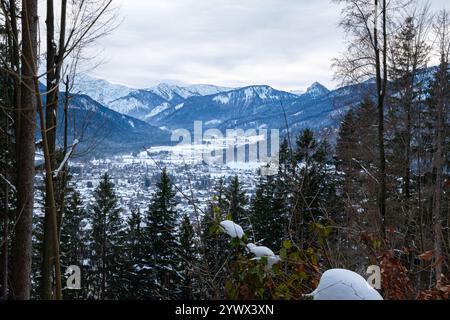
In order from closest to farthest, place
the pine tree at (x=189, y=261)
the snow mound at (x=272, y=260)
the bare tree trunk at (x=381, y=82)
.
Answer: the snow mound at (x=272, y=260) < the pine tree at (x=189, y=261) < the bare tree trunk at (x=381, y=82)

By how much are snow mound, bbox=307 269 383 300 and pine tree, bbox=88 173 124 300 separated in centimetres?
2073

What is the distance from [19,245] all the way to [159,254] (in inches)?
626

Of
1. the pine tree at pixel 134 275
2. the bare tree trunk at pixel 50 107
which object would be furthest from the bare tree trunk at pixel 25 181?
the pine tree at pixel 134 275

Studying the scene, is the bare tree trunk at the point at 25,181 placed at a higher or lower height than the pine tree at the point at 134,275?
higher

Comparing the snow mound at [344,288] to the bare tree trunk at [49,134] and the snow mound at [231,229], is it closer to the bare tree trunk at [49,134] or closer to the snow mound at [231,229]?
the snow mound at [231,229]

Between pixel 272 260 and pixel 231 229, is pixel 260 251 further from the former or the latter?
pixel 231 229

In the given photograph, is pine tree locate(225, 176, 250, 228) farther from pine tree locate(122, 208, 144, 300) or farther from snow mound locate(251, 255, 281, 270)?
pine tree locate(122, 208, 144, 300)

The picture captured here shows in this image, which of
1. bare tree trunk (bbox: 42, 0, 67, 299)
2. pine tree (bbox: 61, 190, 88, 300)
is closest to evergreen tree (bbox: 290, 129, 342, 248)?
bare tree trunk (bbox: 42, 0, 67, 299)

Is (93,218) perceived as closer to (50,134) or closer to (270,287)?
(50,134)

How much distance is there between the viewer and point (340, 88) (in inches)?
365

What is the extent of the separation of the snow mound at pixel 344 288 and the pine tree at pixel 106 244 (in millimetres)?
20731

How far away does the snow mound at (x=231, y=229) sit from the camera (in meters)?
2.30
